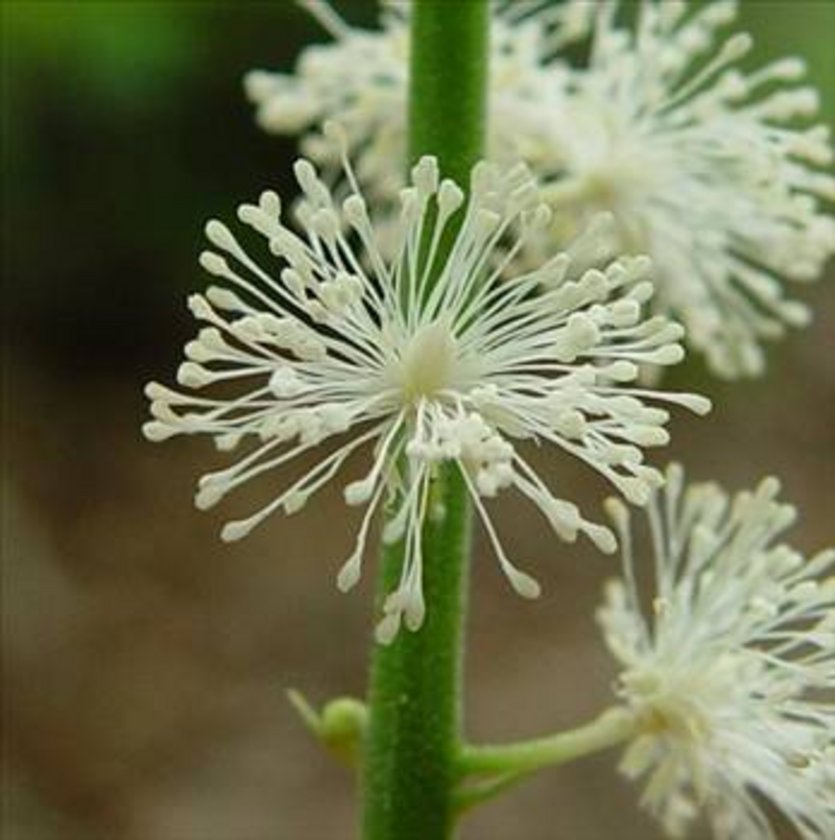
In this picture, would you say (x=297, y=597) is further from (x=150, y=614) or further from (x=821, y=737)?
(x=821, y=737)

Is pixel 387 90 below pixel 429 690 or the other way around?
the other way around

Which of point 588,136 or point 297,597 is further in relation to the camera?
point 297,597

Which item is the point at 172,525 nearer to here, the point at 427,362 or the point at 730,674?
the point at 730,674

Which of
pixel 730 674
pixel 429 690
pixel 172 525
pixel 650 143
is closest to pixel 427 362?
pixel 429 690

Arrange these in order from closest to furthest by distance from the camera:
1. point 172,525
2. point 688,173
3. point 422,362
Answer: point 422,362 < point 688,173 < point 172,525

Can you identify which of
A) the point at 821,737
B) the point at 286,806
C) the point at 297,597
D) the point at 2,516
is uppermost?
the point at 2,516

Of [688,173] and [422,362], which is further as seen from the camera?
[688,173]

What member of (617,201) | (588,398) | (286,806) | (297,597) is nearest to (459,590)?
(588,398)

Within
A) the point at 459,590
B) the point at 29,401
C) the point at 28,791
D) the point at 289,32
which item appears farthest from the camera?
the point at 29,401
